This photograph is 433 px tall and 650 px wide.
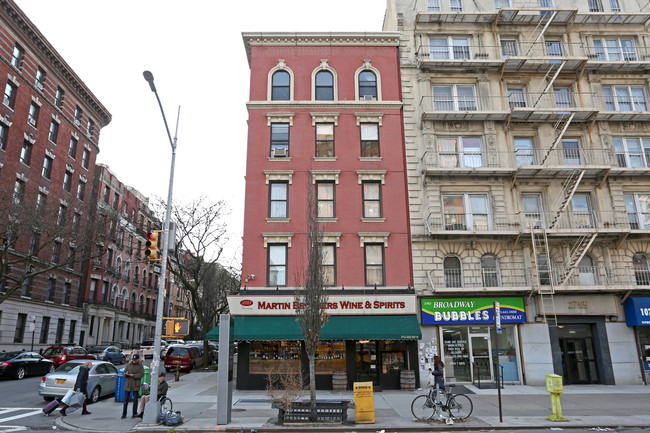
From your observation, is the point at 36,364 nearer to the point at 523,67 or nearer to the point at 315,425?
the point at 315,425

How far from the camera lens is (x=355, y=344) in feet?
70.1

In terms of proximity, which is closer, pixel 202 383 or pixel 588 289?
pixel 588 289

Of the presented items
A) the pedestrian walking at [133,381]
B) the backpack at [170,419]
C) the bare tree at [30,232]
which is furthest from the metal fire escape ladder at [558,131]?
the bare tree at [30,232]

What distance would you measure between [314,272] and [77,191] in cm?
3809

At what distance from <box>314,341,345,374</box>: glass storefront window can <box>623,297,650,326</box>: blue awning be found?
13.6 metres

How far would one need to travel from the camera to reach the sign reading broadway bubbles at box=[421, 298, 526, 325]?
2136cm

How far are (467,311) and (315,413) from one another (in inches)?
441

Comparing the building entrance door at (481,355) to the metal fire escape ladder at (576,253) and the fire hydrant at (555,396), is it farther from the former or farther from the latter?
the fire hydrant at (555,396)

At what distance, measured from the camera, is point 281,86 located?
81.8 feet

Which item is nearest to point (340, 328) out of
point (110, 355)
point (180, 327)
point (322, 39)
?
point (180, 327)

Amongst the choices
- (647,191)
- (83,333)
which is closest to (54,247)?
(83,333)

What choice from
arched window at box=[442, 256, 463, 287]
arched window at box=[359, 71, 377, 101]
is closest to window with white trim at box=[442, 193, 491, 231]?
arched window at box=[442, 256, 463, 287]

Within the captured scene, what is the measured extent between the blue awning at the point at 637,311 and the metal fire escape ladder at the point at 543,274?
3.46 m

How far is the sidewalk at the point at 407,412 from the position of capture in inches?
489
